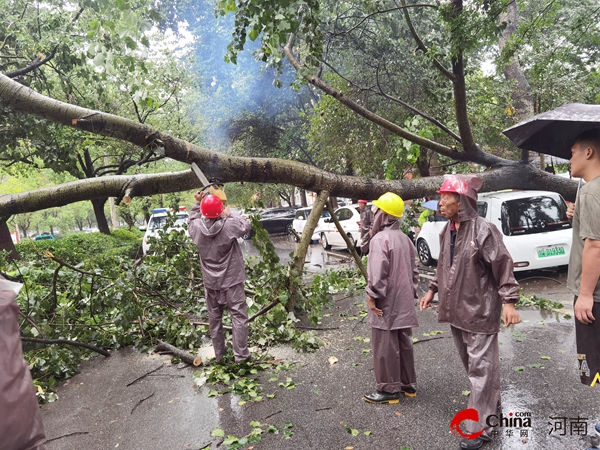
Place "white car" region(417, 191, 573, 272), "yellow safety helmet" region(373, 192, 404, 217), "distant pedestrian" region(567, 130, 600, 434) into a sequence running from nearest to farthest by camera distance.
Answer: "distant pedestrian" region(567, 130, 600, 434), "yellow safety helmet" region(373, 192, 404, 217), "white car" region(417, 191, 573, 272)

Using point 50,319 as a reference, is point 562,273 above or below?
below

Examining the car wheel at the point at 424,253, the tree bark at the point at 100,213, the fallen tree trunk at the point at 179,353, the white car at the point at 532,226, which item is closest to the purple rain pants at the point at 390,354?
the fallen tree trunk at the point at 179,353

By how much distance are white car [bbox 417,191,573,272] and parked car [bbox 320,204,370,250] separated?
5323 mm

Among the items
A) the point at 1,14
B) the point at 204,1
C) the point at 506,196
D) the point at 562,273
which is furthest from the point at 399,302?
the point at 204,1

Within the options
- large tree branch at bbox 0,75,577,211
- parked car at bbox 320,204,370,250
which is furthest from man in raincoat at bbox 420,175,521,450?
parked car at bbox 320,204,370,250

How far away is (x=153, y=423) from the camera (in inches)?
154

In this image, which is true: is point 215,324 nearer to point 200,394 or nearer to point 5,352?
point 200,394

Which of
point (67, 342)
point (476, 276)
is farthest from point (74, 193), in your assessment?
point (476, 276)

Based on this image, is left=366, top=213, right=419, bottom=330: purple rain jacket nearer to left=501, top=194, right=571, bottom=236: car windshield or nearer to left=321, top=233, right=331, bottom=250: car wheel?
left=501, top=194, right=571, bottom=236: car windshield

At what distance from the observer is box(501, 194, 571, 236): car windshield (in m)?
8.07

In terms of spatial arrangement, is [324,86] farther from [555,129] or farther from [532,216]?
[532,216]

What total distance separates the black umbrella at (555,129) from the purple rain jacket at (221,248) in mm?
2976

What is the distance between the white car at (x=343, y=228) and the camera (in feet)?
46.5

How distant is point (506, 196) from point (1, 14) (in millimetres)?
11349
